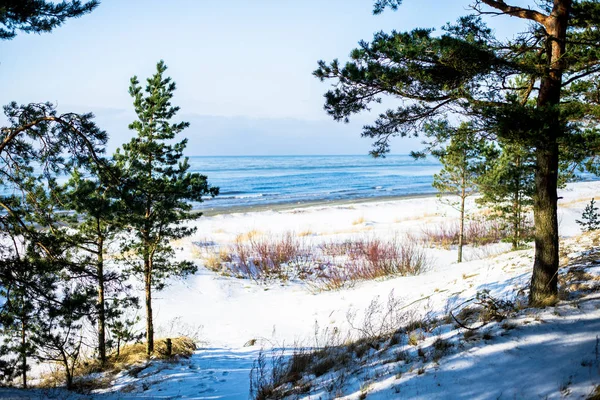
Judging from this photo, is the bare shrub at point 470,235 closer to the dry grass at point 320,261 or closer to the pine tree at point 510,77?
the dry grass at point 320,261

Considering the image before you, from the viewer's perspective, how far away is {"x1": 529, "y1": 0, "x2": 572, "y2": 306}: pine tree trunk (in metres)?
4.68

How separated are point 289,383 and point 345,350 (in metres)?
1.21

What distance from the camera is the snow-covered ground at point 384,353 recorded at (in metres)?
3.72

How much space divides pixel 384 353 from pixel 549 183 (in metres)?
3.13

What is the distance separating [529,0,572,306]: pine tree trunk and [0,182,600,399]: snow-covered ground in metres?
0.45

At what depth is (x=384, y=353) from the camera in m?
A: 5.19

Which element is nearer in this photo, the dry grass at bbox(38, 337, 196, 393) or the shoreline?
the dry grass at bbox(38, 337, 196, 393)

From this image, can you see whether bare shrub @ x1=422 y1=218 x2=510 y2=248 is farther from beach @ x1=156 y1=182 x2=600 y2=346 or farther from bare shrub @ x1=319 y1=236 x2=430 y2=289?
bare shrub @ x1=319 y1=236 x2=430 y2=289

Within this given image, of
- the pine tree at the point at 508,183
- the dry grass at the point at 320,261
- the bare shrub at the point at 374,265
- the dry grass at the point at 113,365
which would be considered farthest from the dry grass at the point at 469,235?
the dry grass at the point at 113,365

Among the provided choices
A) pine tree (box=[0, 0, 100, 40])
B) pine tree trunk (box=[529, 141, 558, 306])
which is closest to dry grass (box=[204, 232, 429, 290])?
pine tree trunk (box=[529, 141, 558, 306])

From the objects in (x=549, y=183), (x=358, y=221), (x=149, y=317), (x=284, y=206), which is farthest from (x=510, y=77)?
(x=284, y=206)

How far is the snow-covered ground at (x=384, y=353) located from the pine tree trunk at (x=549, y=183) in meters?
0.45

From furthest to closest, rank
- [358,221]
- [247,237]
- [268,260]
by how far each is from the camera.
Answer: [358,221]
[247,237]
[268,260]

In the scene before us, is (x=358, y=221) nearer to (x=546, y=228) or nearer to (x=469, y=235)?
(x=469, y=235)
